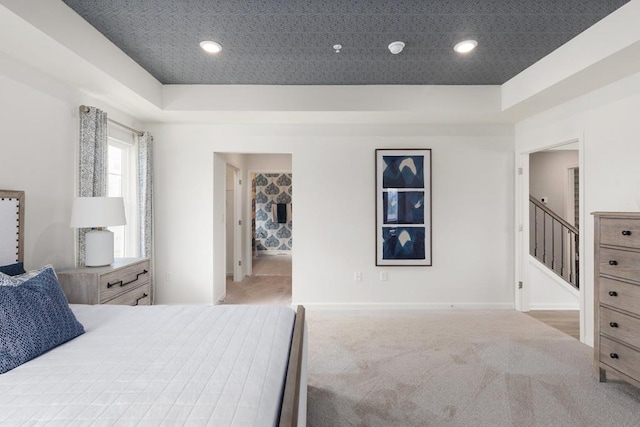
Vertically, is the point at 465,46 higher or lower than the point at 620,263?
higher

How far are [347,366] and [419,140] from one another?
2.86 m

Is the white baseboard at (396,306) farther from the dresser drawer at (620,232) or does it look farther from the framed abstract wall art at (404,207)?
the dresser drawer at (620,232)

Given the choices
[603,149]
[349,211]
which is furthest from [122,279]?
[603,149]

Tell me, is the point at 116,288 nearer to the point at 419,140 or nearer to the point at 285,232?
the point at 419,140

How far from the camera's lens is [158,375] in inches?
48.5

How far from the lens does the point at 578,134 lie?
10.3ft

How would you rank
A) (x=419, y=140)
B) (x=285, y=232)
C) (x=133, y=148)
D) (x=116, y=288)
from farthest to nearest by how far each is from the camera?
(x=285, y=232)
(x=419, y=140)
(x=133, y=148)
(x=116, y=288)

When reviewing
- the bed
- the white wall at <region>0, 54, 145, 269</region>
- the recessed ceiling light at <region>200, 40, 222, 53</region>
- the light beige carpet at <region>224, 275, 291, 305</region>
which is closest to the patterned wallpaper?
the light beige carpet at <region>224, 275, 291, 305</region>

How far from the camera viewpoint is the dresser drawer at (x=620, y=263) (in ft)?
7.12

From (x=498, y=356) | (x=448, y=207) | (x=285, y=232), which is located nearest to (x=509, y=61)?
(x=448, y=207)

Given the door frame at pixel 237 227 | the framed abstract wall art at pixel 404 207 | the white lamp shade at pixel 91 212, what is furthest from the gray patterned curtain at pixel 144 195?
the framed abstract wall art at pixel 404 207

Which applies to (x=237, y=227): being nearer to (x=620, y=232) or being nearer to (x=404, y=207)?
(x=404, y=207)

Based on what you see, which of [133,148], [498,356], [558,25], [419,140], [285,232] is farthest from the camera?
[285,232]

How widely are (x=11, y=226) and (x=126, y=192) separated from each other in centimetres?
162
